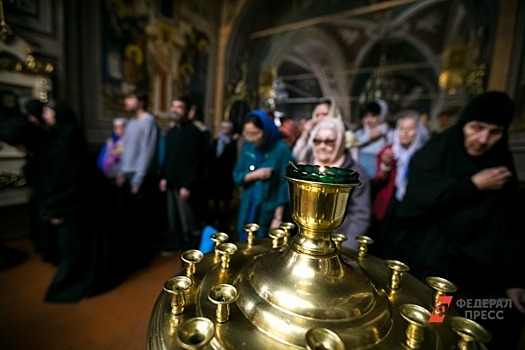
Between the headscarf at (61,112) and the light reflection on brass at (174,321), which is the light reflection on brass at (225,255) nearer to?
the light reflection on brass at (174,321)

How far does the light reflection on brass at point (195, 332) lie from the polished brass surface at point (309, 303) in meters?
0.03

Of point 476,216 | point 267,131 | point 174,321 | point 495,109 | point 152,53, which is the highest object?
point 152,53

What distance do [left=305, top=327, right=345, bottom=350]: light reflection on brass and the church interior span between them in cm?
31

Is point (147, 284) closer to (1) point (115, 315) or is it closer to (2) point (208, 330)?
(1) point (115, 315)

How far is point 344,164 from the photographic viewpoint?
5.66 ft

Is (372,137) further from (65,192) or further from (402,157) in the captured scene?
(65,192)

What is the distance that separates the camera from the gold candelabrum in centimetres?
48

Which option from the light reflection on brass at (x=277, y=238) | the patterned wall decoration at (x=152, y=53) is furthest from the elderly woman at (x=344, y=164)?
the patterned wall decoration at (x=152, y=53)

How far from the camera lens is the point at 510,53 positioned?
3354mm

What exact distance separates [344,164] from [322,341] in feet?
4.66

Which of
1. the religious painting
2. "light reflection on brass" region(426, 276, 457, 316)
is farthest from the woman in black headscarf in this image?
"light reflection on brass" region(426, 276, 457, 316)

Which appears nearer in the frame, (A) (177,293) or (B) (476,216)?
(A) (177,293)

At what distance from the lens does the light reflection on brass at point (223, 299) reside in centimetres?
51

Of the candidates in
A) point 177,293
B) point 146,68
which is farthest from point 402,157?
point 146,68
